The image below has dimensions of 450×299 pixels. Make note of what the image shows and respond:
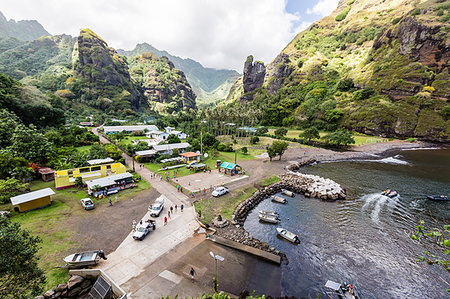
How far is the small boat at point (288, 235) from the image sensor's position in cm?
2430

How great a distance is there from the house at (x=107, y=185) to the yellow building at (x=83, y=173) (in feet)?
14.7

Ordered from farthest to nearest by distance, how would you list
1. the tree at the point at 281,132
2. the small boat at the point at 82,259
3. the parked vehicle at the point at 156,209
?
the tree at the point at 281,132 → the parked vehicle at the point at 156,209 → the small boat at the point at 82,259

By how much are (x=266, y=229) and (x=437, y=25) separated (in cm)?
13152

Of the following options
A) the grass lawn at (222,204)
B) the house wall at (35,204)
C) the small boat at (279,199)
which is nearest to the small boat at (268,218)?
the grass lawn at (222,204)

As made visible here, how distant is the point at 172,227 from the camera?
24359 mm

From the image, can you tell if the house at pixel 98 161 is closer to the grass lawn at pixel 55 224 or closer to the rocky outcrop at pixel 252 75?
the grass lawn at pixel 55 224

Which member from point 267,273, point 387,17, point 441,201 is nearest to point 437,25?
point 387,17

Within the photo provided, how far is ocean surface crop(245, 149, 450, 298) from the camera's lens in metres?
18.9

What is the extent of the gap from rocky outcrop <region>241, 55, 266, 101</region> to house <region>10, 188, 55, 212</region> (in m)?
162

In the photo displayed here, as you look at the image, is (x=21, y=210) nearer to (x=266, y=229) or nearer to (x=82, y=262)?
(x=82, y=262)

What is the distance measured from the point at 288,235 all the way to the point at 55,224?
99.7ft

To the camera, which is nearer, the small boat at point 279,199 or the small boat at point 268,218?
the small boat at point 268,218

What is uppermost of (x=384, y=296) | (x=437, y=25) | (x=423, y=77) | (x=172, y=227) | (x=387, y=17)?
(x=387, y=17)

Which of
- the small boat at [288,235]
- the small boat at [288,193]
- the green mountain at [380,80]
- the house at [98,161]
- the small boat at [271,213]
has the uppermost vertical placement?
the green mountain at [380,80]
